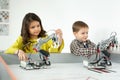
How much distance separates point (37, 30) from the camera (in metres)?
1.34

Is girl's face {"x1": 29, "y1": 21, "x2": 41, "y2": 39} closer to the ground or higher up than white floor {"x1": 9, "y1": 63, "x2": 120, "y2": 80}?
higher up

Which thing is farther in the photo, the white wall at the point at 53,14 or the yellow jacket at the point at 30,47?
the white wall at the point at 53,14

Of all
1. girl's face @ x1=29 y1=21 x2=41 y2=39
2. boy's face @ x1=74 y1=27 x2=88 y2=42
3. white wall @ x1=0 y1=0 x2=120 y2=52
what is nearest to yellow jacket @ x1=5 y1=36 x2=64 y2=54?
girl's face @ x1=29 y1=21 x2=41 y2=39

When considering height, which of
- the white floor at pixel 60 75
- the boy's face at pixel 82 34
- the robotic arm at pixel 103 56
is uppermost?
the boy's face at pixel 82 34

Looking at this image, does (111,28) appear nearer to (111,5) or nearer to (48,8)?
(111,5)

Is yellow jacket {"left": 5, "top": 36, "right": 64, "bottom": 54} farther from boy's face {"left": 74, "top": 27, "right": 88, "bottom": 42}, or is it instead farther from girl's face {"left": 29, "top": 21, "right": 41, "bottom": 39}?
boy's face {"left": 74, "top": 27, "right": 88, "bottom": 42}

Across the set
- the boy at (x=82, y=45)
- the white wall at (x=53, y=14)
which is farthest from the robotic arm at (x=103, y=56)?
the white wall at (x=53, y=14)

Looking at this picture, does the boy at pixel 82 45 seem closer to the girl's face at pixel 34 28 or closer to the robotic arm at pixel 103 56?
the robotic arm at pixel 103 56

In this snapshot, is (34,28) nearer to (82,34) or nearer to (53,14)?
(82,34)

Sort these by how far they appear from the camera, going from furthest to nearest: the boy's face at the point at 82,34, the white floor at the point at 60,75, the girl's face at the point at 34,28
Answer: the boy's face at the point at 82,34 → the girl's face at the point at 34,28 → the white floor at the point at 60,75

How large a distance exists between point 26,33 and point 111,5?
71 cm

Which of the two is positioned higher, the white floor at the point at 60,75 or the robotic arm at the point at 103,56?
the robotic arm at the point at 103,56

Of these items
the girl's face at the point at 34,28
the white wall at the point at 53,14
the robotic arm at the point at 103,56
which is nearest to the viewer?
the robotic arm at the point at 103,56

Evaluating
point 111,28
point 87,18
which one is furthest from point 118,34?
point 87,18
